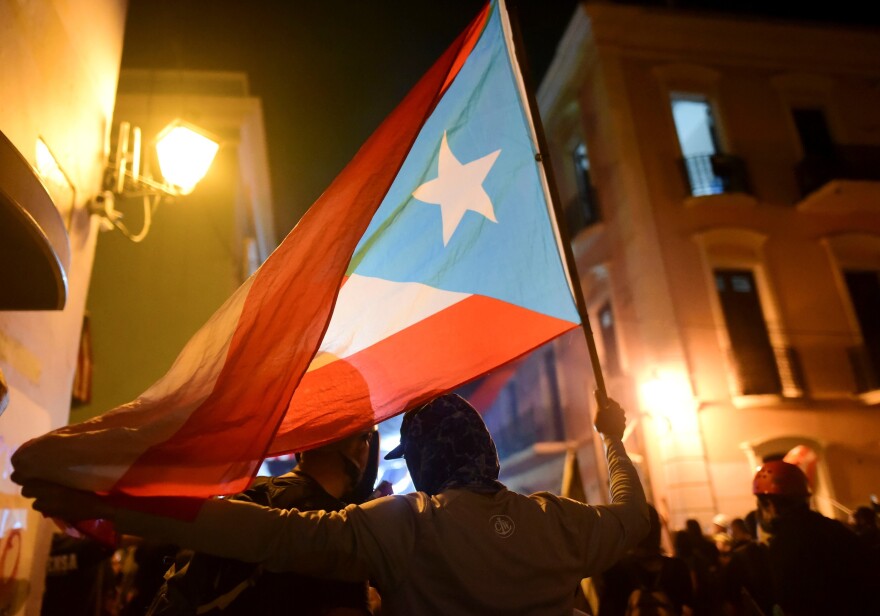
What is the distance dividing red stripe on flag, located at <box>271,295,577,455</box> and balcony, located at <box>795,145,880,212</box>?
13531mm

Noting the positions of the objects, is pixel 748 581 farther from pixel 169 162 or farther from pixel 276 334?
pixel 169 162

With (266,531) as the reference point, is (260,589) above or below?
below

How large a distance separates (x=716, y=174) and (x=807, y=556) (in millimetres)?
12358

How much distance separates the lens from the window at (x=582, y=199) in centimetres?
1501

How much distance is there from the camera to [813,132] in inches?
605

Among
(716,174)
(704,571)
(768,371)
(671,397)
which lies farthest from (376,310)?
(716,174)

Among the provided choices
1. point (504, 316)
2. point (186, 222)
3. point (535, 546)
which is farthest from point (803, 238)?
point (535, 546)

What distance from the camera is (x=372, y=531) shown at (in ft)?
6.15

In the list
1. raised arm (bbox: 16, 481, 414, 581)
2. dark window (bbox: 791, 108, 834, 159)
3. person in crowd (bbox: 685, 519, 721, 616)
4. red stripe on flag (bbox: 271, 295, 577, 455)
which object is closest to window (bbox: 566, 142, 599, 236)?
dark window (bbox: 791, 108, 834, 159)

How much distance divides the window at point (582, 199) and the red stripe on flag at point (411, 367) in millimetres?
12276

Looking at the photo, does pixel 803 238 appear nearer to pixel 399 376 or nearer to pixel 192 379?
pixel 399 376

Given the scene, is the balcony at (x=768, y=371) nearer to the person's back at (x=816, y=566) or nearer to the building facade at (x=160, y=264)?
the building facade at (x=160, y=264)

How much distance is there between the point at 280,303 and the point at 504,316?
41.8 inches

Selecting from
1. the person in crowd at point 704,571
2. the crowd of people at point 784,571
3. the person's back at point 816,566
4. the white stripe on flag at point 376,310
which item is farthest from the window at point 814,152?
the white stripe on flag at point 376,310
